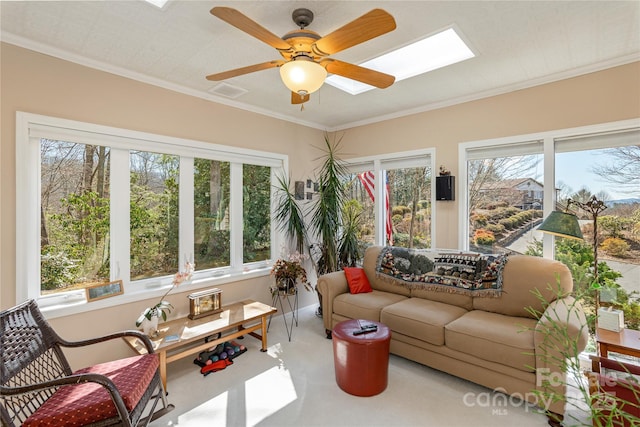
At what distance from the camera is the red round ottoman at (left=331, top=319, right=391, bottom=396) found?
7.97ft

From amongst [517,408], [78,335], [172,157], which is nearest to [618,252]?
[517,408]

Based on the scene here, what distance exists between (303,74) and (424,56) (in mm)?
1575

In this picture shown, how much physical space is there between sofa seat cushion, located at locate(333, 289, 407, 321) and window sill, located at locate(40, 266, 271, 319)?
1169mm

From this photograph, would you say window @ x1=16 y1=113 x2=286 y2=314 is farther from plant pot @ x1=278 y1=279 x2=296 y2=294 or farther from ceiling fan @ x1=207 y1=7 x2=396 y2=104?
ceiling fan @ x1=207 y1=7 x2=396 y2=104

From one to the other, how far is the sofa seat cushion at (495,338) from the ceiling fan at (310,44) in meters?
2.05

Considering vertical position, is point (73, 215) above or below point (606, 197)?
below

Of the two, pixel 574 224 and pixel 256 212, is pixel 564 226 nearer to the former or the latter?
pixel 574 224

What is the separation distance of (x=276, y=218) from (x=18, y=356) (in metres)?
2.79

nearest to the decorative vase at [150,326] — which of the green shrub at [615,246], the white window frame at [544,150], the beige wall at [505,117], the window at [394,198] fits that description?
the window at [394,198]

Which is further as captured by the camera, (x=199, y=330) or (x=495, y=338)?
(x=199, y=330)

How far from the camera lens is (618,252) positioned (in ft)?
9.26

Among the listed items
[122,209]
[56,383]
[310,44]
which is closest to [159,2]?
[310,44]

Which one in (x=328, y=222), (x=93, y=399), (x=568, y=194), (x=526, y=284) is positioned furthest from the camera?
(x=328, y=222)

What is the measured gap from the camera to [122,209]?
9.71 feet
